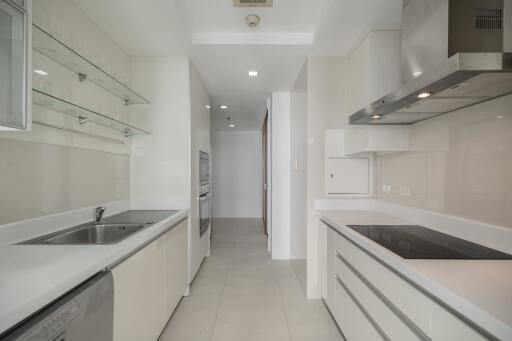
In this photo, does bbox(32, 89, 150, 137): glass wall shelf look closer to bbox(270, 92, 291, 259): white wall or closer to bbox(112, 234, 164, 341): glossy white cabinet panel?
bbox(112, 234, 164, 341): glossy white cabinet panel

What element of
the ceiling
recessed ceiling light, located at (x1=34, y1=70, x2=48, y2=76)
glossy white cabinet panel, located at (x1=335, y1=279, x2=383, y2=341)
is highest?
the ceiling

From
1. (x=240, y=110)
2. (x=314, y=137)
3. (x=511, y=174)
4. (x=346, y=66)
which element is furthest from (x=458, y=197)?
(x=240, y=110)

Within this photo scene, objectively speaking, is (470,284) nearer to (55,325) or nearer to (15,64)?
(55,325)

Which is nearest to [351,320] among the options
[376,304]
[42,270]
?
[376,304]

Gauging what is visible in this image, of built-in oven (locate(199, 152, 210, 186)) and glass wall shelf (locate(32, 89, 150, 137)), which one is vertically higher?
glass wall shelf (locate(32, 89, 150, 137))

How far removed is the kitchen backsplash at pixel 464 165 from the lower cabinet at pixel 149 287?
197 cm

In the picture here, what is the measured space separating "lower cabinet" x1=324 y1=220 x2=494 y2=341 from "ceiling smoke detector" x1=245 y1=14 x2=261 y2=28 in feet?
6.25

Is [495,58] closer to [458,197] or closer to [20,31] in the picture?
[458,197]

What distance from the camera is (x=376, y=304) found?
1362 millimetres

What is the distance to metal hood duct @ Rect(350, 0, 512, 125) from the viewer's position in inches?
38.9

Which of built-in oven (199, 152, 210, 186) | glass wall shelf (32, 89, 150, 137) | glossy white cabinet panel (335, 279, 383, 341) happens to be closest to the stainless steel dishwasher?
glass wall shelf (32, 89, 150, 137)

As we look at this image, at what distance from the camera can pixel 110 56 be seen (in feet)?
7.50

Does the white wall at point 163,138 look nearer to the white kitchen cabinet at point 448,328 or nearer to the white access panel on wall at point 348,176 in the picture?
the white access panel on wall at point 348,176

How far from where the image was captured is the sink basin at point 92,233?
Result: 5.03 feet
